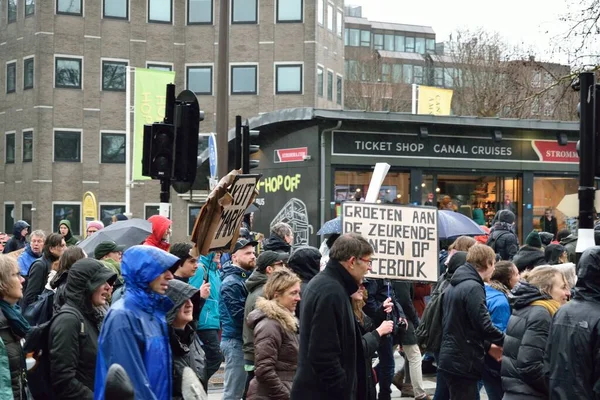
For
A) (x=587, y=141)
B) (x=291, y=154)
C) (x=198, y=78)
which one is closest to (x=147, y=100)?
(x=291, y=154)

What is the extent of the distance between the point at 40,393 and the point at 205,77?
48.4m

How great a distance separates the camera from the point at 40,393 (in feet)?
21.9

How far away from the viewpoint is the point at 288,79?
175 ft

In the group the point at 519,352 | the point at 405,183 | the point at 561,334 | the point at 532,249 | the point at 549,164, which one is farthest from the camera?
the point at 549,164

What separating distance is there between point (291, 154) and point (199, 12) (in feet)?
111

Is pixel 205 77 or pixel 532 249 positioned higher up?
pixel 205 77

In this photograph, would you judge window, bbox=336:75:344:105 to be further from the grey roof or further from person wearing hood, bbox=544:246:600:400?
person wearing hood, bbox=544:246:600:400

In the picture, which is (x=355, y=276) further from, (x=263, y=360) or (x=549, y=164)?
(x=549, y=164)

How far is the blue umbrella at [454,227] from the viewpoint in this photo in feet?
51.2

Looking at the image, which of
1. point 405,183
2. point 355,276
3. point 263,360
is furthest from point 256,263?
point 405,183

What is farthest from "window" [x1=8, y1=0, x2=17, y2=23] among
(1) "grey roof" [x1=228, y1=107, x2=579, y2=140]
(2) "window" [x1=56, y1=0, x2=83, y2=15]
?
(1) "grey roof" [x1=228, y1=107, x2=579, y2=140]

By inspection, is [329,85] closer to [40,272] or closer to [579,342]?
[40,272]

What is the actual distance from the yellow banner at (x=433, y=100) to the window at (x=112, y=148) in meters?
23.0

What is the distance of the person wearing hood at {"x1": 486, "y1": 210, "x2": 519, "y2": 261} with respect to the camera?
15195 mm
